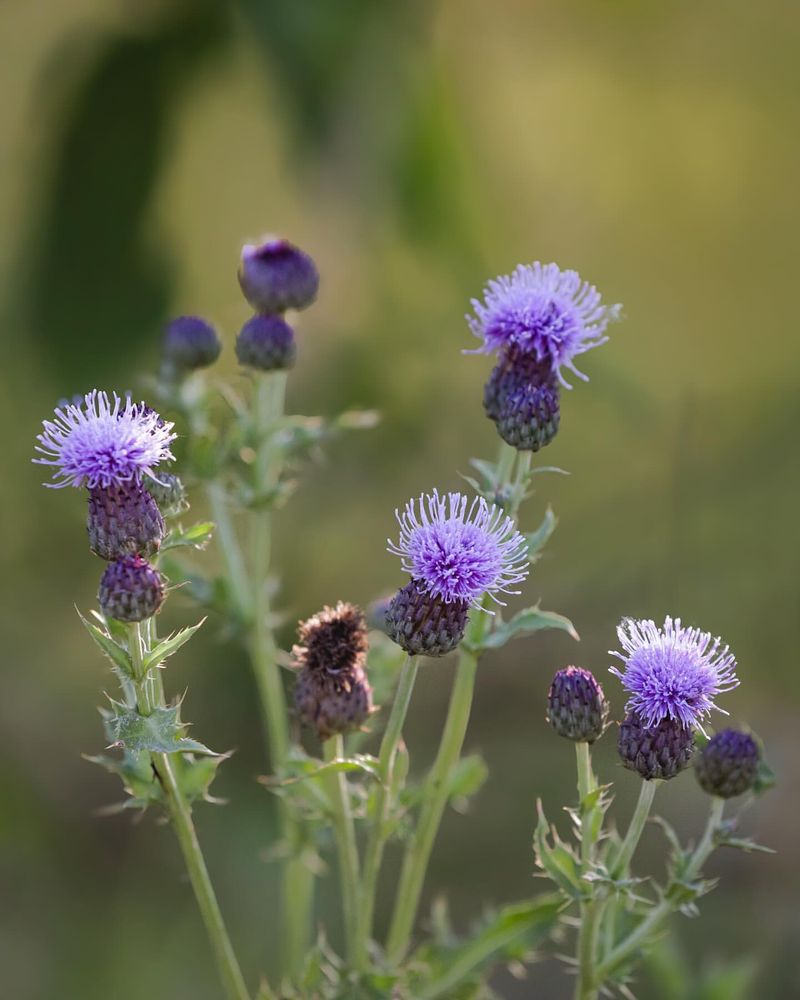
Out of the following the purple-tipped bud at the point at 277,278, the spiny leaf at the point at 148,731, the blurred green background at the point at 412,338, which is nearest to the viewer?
the spiny leaf at the point at 148,731

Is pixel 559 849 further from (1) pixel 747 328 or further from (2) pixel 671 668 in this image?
(1) pixel 747 328

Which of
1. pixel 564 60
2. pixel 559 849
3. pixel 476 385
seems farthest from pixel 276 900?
pixel 564 60

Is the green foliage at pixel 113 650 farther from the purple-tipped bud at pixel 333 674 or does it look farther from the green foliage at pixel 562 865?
the green foliage at pixel 562 865

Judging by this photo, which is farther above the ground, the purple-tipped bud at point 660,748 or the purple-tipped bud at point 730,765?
the purple-tipped bud at point 730,765

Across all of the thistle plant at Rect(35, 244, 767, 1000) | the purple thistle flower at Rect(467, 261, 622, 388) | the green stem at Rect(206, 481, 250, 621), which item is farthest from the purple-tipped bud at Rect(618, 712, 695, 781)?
the green stem at Rect(206, 481, 250, 621)

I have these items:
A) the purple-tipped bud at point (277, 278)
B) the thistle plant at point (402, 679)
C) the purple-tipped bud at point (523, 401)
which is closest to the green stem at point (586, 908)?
the thistle plant at point (402, 679)
